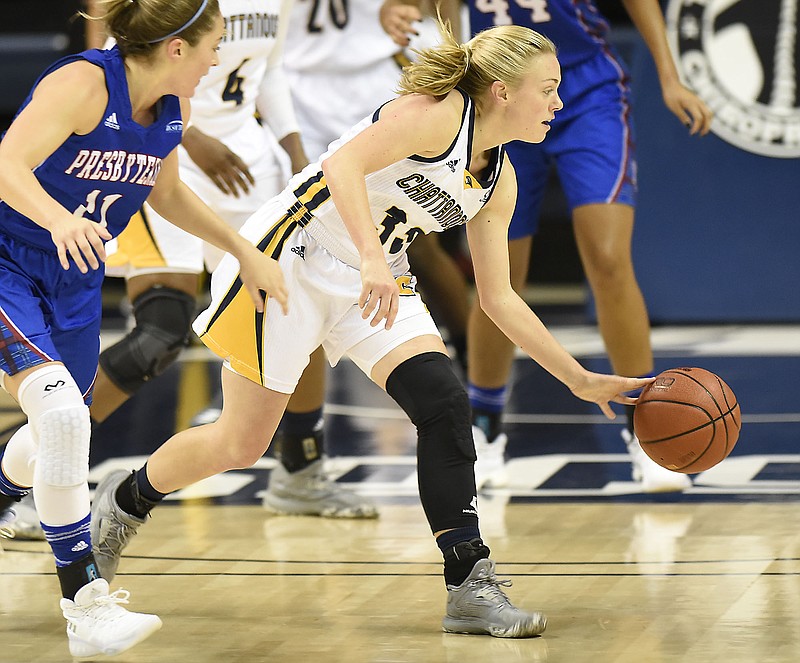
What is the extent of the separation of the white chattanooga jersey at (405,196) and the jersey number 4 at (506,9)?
1.53 meters

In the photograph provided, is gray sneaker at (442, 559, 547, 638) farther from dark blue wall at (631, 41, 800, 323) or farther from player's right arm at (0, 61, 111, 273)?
dark blue wall at (631, 41, 800, 323)

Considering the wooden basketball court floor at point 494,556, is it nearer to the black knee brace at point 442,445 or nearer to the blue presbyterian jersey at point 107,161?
the black knee brace at point 442,445

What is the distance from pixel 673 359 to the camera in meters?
6.97

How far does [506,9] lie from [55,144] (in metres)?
2.21

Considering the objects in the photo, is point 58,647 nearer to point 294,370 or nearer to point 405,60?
point 294,370

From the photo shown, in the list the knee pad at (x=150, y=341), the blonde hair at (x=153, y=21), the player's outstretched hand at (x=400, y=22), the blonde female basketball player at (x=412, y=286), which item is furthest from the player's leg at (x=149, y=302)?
the blonde hair at (x=153, y=21)

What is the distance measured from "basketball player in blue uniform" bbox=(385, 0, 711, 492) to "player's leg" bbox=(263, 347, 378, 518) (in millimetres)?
587

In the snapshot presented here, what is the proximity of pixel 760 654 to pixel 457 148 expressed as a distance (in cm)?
138

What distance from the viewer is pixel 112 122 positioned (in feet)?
11.2

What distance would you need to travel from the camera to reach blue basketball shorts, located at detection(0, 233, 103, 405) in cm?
327

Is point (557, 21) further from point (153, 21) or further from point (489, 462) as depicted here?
point (153, 21)

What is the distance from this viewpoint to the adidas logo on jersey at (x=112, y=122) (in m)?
3.39

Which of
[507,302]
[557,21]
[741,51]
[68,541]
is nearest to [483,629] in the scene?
[507,302]

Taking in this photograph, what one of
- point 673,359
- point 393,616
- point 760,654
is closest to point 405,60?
point 673,359
